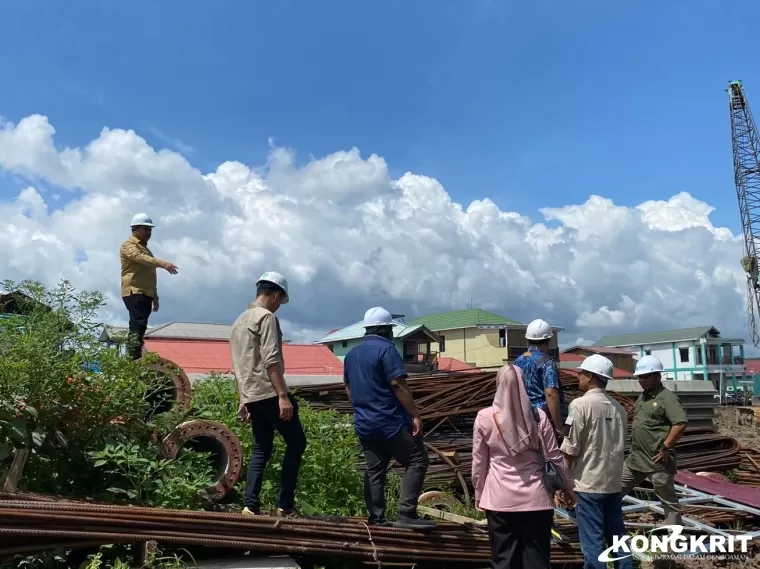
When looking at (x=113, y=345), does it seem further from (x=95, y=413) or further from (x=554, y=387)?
(x=554, y=387)

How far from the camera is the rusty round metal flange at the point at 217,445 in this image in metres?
4.82

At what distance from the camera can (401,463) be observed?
457 centimetres

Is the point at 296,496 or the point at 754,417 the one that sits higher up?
the point at 296,496

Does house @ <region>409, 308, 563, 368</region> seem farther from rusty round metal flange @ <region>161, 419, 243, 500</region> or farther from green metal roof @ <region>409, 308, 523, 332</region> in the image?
rusty round metal flange @ <region>161, 419, 243, 500</region>

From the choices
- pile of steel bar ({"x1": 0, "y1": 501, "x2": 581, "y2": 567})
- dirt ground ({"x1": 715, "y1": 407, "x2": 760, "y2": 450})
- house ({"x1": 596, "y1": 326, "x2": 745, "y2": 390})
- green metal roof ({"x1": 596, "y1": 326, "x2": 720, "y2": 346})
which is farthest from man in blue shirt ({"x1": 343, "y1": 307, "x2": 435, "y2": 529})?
green metal roof ({"x1": 596, "y1": 326, "x2": 720, "y2": 346})

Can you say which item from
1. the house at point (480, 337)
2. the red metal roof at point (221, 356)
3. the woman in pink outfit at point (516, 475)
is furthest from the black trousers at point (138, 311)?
the house at point (480, 337)

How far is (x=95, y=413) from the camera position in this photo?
4.48 m

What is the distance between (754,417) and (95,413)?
25.8 m

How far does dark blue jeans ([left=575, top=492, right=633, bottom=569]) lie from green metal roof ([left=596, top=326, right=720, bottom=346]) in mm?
59743

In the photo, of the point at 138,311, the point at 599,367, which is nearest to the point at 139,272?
the point at 138,311

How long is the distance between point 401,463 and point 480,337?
4287 cm

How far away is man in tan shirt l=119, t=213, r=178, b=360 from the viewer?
239 inches

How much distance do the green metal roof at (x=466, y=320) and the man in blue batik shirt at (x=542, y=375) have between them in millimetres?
41128

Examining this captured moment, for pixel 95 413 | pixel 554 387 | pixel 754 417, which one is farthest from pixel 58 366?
pixel 754 417
